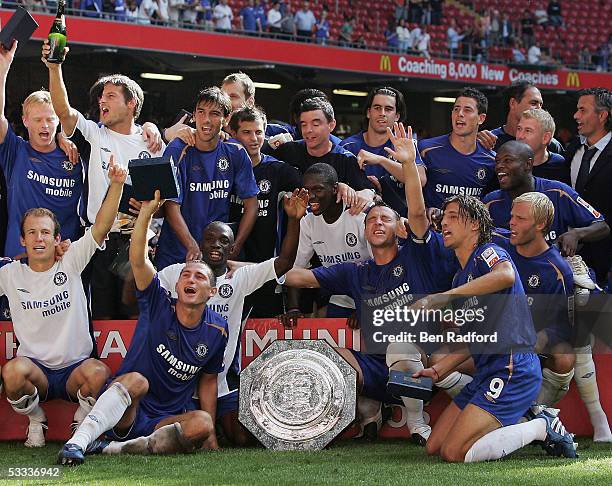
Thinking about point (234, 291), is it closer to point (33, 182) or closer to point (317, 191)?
point (317, 191)

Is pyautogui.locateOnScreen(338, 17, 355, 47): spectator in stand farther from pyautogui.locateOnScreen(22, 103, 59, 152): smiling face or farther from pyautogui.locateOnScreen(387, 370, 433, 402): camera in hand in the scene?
pyautogui.locateOnScreen(387, 370, 433, 402): camera in hand

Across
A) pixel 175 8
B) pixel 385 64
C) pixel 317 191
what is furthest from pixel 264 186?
pixel 385 64

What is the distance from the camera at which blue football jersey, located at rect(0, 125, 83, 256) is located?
7.06 metres

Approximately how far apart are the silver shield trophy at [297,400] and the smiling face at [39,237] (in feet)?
4.51

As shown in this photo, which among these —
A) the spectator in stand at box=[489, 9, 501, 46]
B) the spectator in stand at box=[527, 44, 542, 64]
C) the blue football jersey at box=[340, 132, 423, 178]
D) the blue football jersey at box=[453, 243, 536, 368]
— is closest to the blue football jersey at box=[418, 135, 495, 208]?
the blue football jersey at box=[340, 132, 423, 178]

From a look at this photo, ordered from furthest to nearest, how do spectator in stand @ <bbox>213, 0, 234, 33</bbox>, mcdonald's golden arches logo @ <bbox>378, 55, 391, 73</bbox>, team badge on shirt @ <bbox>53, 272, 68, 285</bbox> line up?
mcdonald's golden arches logo @ <bbox>378, 55, 391, 73</bbox> < spectator in stand @ <bbox>213, 0, 234, 33</bbox> < team badge on shirt @ <bbox>53, 272, 68, 285</bbox>

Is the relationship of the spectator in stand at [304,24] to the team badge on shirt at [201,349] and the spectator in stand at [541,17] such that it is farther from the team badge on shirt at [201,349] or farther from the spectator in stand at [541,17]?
the team badge on shirt at [201,349]

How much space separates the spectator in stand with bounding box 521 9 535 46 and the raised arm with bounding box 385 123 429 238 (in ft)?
73.7

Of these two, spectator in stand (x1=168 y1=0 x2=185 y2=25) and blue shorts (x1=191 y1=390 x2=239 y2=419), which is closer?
blue shorts (x1=191 y1=390 x2=239 y2=419)

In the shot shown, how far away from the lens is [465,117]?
7777mm

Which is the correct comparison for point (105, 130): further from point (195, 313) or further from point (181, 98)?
point (181, 98)

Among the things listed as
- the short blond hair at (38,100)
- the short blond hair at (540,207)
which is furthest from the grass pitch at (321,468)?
the short blond hair at (38,100)

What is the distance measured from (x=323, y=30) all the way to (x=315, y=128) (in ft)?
57.1

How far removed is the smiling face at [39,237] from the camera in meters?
6.43
